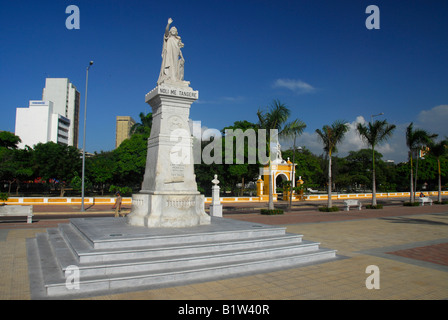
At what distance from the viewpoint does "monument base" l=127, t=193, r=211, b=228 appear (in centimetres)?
923

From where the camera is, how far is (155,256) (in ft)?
23.2

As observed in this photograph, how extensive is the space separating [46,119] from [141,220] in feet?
289

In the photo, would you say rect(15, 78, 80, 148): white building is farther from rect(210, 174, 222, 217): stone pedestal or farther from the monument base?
the monument base

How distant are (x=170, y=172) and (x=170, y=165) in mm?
216

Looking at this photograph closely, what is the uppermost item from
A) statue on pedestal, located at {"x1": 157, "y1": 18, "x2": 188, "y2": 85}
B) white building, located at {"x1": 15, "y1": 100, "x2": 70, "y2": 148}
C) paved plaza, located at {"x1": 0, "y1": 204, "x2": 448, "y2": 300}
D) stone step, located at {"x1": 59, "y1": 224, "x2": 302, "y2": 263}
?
white building, located at {"x1": 15, "y1": 100, "x2": 70, "y2": 148}

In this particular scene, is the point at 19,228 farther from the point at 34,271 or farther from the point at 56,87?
the point at 56,87

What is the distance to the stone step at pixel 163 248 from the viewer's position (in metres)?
6.60

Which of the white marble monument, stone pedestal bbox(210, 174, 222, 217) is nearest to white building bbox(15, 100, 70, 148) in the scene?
stone pedestal bbox(210, 174, 222, 217)

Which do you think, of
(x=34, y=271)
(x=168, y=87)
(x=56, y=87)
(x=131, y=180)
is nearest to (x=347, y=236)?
(x=168, y=87)

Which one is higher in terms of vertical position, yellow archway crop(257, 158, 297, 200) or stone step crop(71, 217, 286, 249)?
yellow archway crop(257, 158, 297, 200)

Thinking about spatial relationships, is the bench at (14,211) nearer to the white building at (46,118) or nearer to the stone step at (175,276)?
the stone step at (175,276)

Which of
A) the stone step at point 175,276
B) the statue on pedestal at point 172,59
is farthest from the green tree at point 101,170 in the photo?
the stone step at point 175,276

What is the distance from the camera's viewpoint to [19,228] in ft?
44.8

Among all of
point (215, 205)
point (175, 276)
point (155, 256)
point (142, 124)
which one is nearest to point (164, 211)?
point (155, 256)
